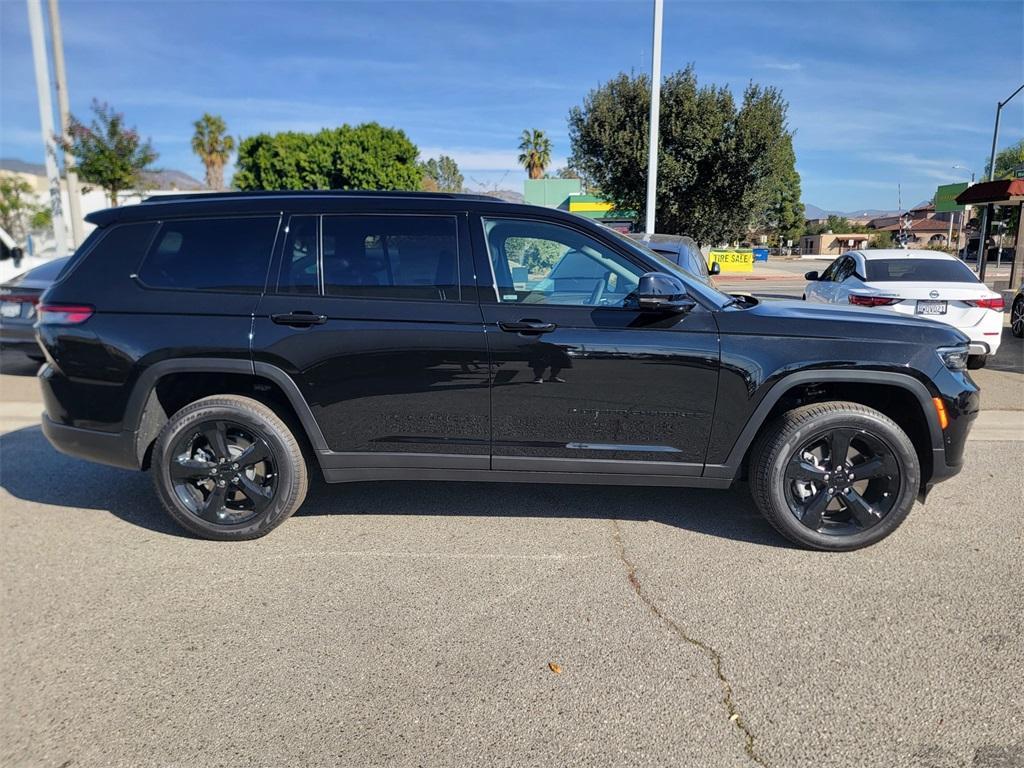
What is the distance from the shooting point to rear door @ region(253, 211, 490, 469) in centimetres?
362

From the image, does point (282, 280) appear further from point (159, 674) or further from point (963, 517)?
point (963, 517)

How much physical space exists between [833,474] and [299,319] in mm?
2982

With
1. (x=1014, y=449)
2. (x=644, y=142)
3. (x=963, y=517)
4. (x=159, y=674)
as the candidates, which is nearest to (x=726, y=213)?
(x=644, y=142)

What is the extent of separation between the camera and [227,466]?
381 cm

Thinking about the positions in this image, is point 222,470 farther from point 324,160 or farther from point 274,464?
point 324,160

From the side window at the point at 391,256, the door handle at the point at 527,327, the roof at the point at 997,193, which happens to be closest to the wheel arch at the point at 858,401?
the door handle at the point at 527,327

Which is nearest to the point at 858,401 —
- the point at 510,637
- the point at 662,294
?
the point at 662,294

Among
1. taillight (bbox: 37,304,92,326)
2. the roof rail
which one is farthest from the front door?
taillight (bbox: 37,304,92,326)

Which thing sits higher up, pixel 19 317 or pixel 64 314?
pixel 64 314

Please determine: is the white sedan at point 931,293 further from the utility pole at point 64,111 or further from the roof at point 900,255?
the utility pole at point 64,111

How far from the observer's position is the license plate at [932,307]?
25.0 feet

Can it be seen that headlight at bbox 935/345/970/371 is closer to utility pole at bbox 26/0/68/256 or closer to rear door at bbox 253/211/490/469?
rear door at bbox 253/211/490/469

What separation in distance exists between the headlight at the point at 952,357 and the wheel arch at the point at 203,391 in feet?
11.0

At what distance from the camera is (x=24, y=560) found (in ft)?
12.1
